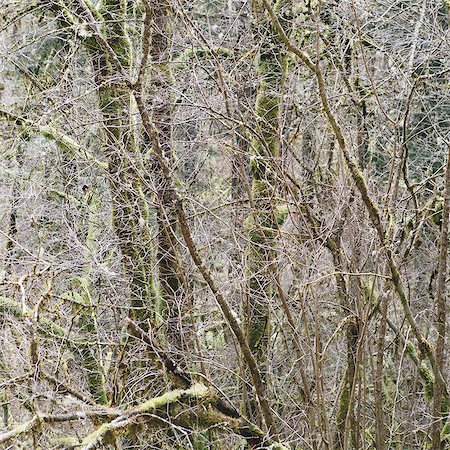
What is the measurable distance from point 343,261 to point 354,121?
1653 mm

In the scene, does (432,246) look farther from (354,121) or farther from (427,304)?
(354,121)

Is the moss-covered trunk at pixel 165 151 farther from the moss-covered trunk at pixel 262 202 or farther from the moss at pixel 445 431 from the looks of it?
the moss at pixel 445 431

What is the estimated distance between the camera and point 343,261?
5.68 meters

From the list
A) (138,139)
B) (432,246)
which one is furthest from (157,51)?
(432,246)

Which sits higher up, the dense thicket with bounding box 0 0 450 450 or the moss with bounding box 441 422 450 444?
the dense thicket with bounding box 0 0 450 450

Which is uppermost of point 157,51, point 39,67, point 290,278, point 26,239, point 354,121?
point 39,67

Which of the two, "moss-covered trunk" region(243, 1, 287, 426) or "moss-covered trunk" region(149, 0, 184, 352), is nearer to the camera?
"moss-covered trunk" region(149, 0, 184, 352)

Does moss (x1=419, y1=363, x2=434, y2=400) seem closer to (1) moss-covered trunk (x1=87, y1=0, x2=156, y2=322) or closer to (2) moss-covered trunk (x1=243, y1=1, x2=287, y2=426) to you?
(2) moss-covered trunk (x1=243, y1=1, x2=287, y2=426)

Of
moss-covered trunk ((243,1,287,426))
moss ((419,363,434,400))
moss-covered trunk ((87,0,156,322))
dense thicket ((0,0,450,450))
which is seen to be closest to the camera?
dense thicket ((0,0,450,450))

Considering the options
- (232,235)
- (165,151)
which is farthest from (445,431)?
(165,151)

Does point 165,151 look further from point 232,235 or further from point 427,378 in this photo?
point 427,378

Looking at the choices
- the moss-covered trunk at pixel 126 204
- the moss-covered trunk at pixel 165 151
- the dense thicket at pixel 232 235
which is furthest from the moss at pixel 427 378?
the moss-covered trunk at pixel 126 204

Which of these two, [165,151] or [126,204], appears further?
[126,204]

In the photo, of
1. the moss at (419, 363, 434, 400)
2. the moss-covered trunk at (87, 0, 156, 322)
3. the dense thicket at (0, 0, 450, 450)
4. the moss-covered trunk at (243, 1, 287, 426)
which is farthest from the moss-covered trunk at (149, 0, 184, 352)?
the moss at (419, 363, 434, 400)
